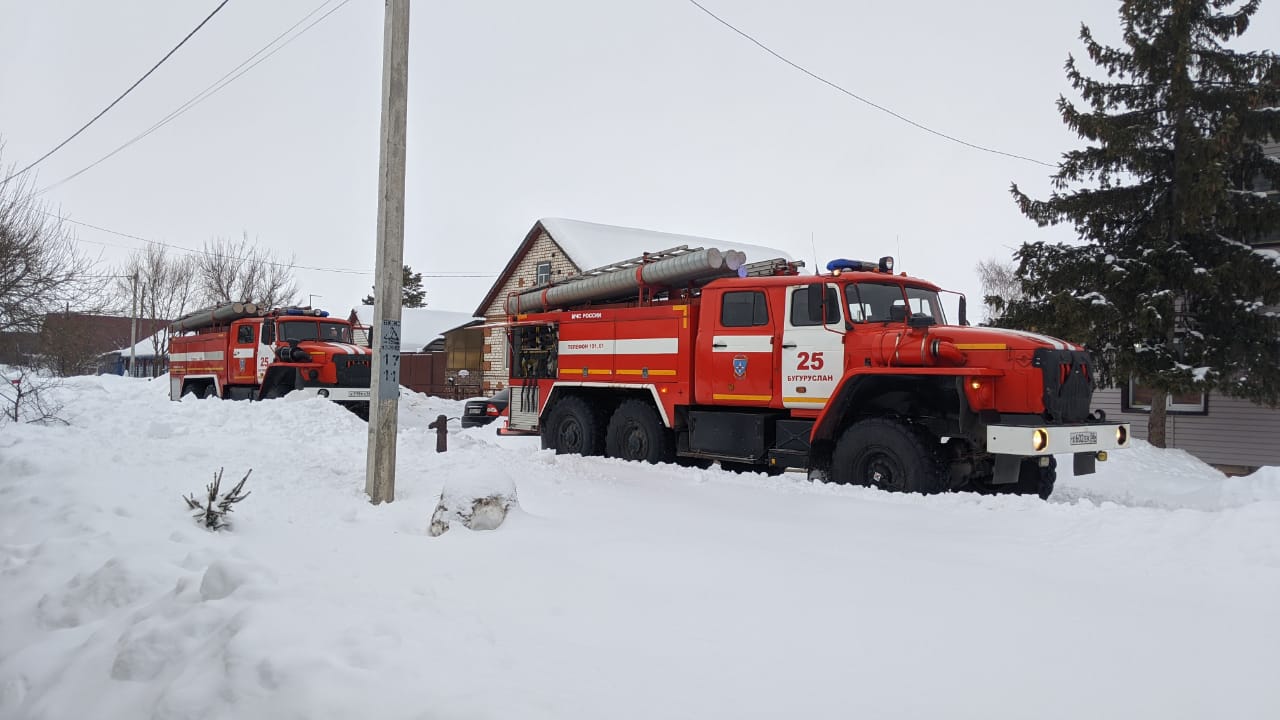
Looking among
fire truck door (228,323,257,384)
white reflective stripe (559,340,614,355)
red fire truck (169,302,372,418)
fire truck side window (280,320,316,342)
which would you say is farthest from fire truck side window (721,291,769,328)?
fire truck door (228,323,257,384)

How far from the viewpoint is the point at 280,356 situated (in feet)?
62.1

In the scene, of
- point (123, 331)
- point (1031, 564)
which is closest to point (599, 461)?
point (1031, 564)

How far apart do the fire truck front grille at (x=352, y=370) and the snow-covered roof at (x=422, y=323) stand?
953 inches

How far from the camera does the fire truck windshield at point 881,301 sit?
A: 986 cm

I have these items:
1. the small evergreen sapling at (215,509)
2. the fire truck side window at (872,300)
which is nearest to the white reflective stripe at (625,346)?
the fire truck side window at (872,300)

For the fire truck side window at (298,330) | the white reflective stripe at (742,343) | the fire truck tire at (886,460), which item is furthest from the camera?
the fire truck side window at (298,330)

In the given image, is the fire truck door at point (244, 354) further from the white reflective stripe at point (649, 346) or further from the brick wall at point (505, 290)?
the brick wall at point (505, 290)

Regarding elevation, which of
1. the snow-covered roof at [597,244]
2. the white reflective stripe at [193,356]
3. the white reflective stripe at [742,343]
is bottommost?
the white reflective stripe at [193,356]

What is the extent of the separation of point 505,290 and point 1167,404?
23.3 metres

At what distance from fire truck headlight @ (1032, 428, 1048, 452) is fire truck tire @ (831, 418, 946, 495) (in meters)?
0.99

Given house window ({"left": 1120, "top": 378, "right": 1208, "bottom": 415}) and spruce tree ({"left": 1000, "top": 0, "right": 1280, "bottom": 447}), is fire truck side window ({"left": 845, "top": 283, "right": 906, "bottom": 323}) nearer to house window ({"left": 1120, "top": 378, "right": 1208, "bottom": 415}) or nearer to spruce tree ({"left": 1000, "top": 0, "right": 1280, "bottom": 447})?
spruce tree ({"left": 1000, "top": 0, "right": 1280, "bottom": 447})

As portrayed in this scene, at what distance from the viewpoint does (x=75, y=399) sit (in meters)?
12.4

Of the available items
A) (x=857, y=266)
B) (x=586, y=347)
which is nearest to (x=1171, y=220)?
(x=857, y=266)

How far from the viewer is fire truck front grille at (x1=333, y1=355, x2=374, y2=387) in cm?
1881
